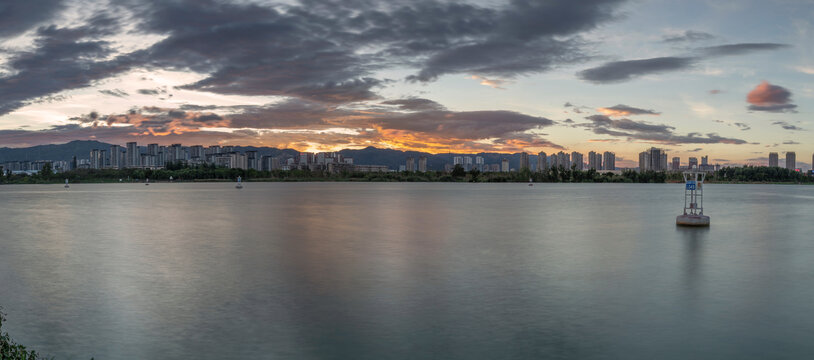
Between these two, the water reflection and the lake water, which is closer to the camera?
the lake water

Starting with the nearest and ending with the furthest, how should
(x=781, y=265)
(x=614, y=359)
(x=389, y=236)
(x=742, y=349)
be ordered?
1. (x=614, y=359)
2. (x=742, y=349)
3. (x=781, y=265)
4. (x=389, y=236)

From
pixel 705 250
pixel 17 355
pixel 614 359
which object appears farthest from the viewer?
pixel 705 250

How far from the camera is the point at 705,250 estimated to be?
24156 mm

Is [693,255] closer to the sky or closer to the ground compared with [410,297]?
closer to the ground

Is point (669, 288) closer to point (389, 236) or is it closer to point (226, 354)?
point (226, 354)

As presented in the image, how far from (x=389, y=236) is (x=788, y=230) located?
2333 cm

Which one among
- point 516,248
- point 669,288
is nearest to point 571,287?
point 669,288

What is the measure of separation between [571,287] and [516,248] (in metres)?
9.07

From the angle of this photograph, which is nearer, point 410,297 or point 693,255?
point 410,297

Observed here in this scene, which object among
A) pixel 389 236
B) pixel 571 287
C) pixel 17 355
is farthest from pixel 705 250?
pixel 17 355

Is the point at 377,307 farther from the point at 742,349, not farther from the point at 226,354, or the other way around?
the point at 742,349

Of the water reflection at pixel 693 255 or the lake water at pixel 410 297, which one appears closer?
the lake water at pixel 410 297

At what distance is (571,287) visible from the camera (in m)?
15.3

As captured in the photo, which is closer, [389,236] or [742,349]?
[742,349]
